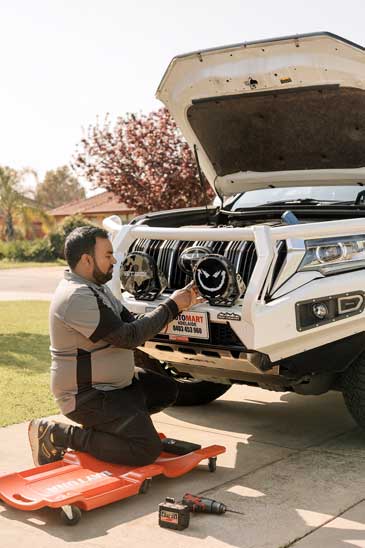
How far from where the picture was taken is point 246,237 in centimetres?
507

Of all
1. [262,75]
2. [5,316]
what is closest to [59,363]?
[262,75]

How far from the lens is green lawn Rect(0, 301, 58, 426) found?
647 centimetres

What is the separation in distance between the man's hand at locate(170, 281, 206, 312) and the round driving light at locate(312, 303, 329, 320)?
2.31 feet

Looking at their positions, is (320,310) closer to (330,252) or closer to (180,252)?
(330,252)

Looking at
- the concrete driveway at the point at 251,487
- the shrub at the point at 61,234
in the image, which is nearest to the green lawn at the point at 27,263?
the shrub at the point at 61,234

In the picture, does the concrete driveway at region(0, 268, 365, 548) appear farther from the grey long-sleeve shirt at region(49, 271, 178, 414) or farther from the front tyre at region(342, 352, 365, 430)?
the grey long-sleeve shirt at region(49, 271, 178, 414)

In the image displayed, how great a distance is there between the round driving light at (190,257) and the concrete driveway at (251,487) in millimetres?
1254

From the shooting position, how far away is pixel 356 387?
17.4 feet

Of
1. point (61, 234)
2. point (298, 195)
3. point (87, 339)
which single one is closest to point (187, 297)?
point (87, 339)

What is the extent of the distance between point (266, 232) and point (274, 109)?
187 cm

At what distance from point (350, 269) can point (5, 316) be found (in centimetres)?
904

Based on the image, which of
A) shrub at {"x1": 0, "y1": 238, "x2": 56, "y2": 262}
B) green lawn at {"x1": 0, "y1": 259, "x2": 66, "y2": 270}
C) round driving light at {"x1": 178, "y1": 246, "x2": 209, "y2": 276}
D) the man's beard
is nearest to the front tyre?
round driving light at {"x1": 178, "y1": 246, "x2": 209, "y2": 276}

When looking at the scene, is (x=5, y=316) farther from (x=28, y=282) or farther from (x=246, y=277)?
(x=28, y=282)

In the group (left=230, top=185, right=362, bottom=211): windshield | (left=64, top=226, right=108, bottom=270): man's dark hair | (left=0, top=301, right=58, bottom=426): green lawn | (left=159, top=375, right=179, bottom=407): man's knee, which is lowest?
(left=0, top=301, right=58, bottom=426): green lawn
